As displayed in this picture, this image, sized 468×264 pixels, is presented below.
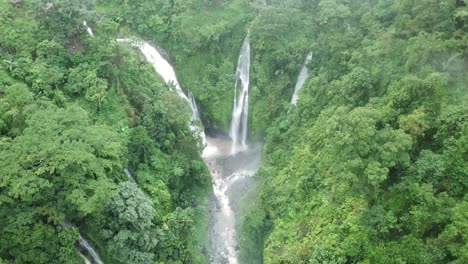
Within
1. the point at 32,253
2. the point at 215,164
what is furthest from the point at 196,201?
the point at 32,253

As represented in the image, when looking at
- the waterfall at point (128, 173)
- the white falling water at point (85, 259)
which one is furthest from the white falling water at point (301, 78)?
the white falling water at point (85, 259)

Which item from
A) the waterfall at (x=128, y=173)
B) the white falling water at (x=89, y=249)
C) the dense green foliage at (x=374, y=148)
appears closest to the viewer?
the dense green foliage at (x=374, y=148)

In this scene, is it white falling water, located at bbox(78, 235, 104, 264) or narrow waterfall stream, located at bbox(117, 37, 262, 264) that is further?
narrow waterfall stream, located at bbox(117, 37, 262, 264)

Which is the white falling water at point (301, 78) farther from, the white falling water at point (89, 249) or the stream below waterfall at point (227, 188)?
the white falling water at point (89, 249)

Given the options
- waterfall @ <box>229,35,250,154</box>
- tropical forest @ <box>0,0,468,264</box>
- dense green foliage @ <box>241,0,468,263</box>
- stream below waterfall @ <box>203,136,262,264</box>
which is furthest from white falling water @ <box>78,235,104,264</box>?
waterfall @ <box>229,35,250,154</box>

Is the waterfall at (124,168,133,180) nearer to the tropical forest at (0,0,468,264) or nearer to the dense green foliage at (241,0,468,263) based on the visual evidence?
the tropical forest at (0,0,468,264)

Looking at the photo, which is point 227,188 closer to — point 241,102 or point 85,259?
point 241,102
